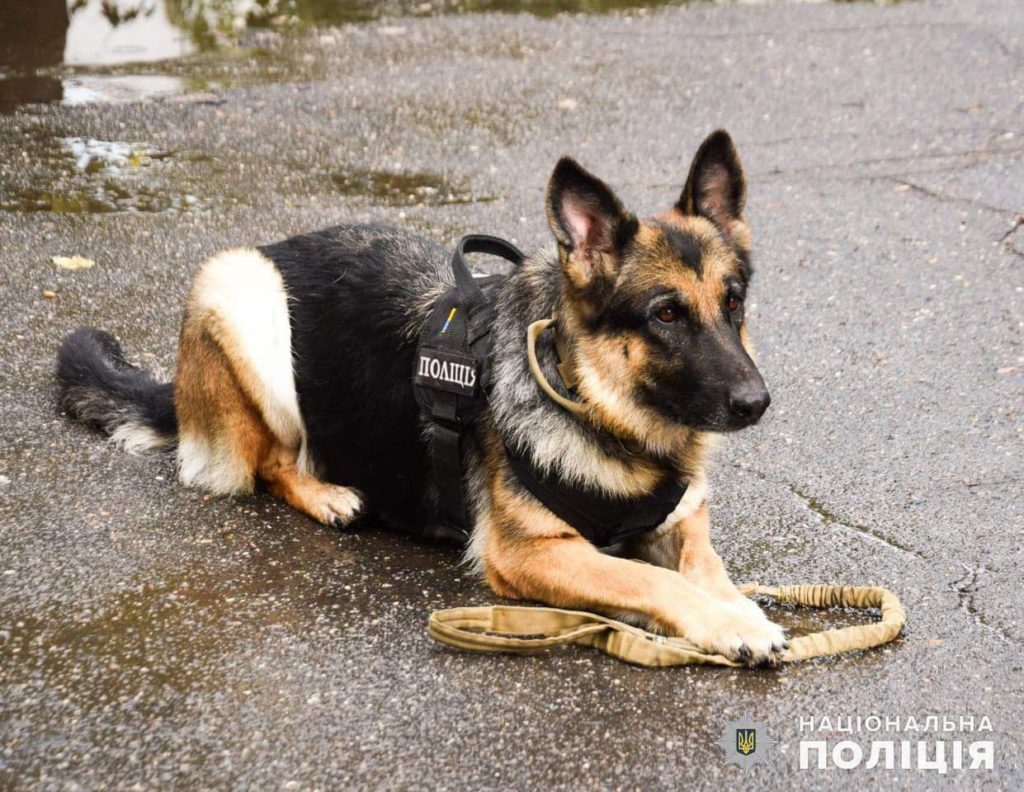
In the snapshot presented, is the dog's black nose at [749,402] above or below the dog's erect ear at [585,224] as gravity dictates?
below

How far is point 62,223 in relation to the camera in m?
7.00

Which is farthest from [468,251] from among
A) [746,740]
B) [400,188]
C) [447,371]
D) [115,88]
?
[115,88]

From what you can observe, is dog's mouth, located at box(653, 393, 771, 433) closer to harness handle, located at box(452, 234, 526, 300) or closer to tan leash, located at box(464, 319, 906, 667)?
tan leash, located at box(464, 319, 906, 667)

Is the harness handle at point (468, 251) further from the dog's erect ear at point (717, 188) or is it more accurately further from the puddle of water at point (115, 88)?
the puddle of water at point (115, 88)

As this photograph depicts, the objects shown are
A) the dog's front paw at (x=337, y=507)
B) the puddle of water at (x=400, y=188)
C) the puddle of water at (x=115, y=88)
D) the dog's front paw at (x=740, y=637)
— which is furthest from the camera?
the puddle of water at (x=115, y=88)

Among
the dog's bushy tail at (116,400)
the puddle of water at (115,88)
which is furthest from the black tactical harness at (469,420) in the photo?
the puddle of water at (115,88)

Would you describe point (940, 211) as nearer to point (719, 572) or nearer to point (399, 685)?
point (719, 572)

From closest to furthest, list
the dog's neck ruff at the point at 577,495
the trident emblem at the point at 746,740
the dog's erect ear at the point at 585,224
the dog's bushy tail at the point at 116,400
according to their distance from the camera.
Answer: the trident emblem at the point at 746,740 < the dog's erect ear at the point at 585,224 < the dog's neck ruff at the point at 577,495 < the dog's bushy tail at the point at 116,400

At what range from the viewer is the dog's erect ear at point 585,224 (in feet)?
11.8

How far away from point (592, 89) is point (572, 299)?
6513mm

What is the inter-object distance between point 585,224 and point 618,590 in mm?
1236

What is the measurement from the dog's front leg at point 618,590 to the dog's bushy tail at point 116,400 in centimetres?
178

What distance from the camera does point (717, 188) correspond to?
155 inches

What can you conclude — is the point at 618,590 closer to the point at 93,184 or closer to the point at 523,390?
the point at 523,390
